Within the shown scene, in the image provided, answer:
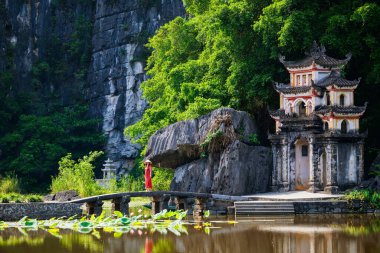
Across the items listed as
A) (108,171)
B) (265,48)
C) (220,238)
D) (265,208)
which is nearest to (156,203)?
(265,208)

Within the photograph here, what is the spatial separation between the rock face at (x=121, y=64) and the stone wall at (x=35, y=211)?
27.6m

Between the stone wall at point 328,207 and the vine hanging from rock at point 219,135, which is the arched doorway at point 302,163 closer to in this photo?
the vine hanging from rock at point 219,135

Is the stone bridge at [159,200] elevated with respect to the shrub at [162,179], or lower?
lower

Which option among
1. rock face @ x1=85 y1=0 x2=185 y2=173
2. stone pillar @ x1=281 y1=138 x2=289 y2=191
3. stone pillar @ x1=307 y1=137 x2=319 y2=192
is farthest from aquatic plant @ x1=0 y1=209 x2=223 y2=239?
rock face @ x1=85 y1=0 x2=185 y2=173

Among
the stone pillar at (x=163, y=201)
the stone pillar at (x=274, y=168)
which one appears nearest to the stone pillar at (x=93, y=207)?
the stone pillar at (x=163, y=201)

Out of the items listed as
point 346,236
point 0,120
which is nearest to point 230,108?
point 346,236

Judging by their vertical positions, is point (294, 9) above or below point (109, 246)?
above

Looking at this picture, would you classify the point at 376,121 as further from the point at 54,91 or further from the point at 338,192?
the point at 54,91

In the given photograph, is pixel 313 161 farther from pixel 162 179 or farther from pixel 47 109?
pixel 47 109

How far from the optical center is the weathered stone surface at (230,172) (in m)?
34.2

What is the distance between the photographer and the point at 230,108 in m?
35.2

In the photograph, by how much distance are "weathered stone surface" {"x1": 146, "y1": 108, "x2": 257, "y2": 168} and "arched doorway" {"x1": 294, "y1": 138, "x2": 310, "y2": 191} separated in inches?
73.2

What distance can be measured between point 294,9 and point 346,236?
15.0 meters

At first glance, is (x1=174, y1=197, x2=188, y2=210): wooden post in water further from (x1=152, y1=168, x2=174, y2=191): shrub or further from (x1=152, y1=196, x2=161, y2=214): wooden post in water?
(x1=152, y1=168, x2=174, y2=191): shrub
